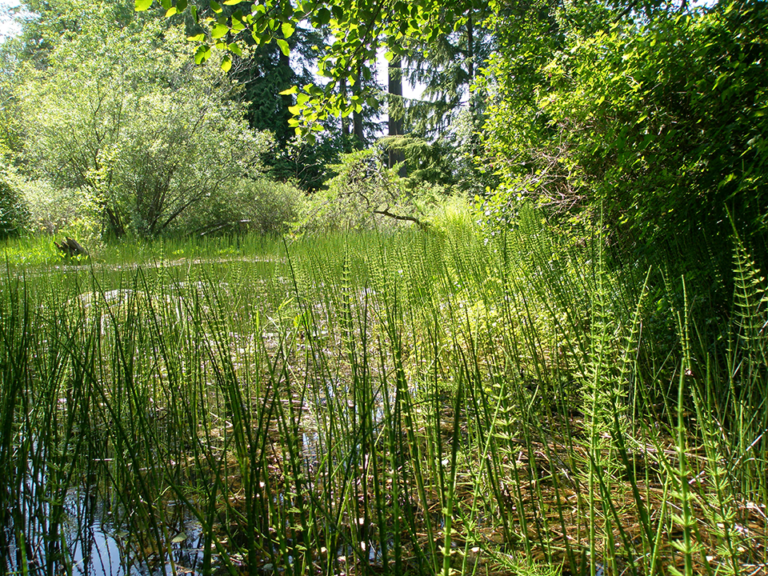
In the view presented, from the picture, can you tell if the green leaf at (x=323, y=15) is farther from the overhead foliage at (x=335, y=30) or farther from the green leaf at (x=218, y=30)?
the green leaf at (x=218, y=30)

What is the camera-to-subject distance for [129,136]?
955 centimetres

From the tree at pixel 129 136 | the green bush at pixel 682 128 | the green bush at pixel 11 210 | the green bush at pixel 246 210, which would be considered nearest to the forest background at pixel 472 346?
the green bush at pixel 682 128

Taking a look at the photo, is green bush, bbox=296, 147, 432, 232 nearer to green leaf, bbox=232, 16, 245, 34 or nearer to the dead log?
the dead log

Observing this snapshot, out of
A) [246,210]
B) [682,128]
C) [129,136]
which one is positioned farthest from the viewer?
[246,210]

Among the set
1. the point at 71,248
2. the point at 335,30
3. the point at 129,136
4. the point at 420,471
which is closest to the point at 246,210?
the point at 129,136

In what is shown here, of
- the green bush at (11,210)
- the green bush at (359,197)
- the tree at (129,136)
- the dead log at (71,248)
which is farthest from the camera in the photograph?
the green bush at (11,210)

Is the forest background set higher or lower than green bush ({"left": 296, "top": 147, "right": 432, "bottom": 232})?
lower

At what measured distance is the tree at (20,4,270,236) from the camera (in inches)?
368

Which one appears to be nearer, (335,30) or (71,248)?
(335,30)

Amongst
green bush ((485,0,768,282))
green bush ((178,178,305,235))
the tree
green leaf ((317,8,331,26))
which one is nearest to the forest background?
green bush ((485,0,768,282))

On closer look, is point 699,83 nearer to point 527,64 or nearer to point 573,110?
point 573,110

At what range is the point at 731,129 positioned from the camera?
65.9 inches

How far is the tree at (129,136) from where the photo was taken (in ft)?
30.7

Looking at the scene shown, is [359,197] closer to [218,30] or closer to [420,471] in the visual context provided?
[218,30]
